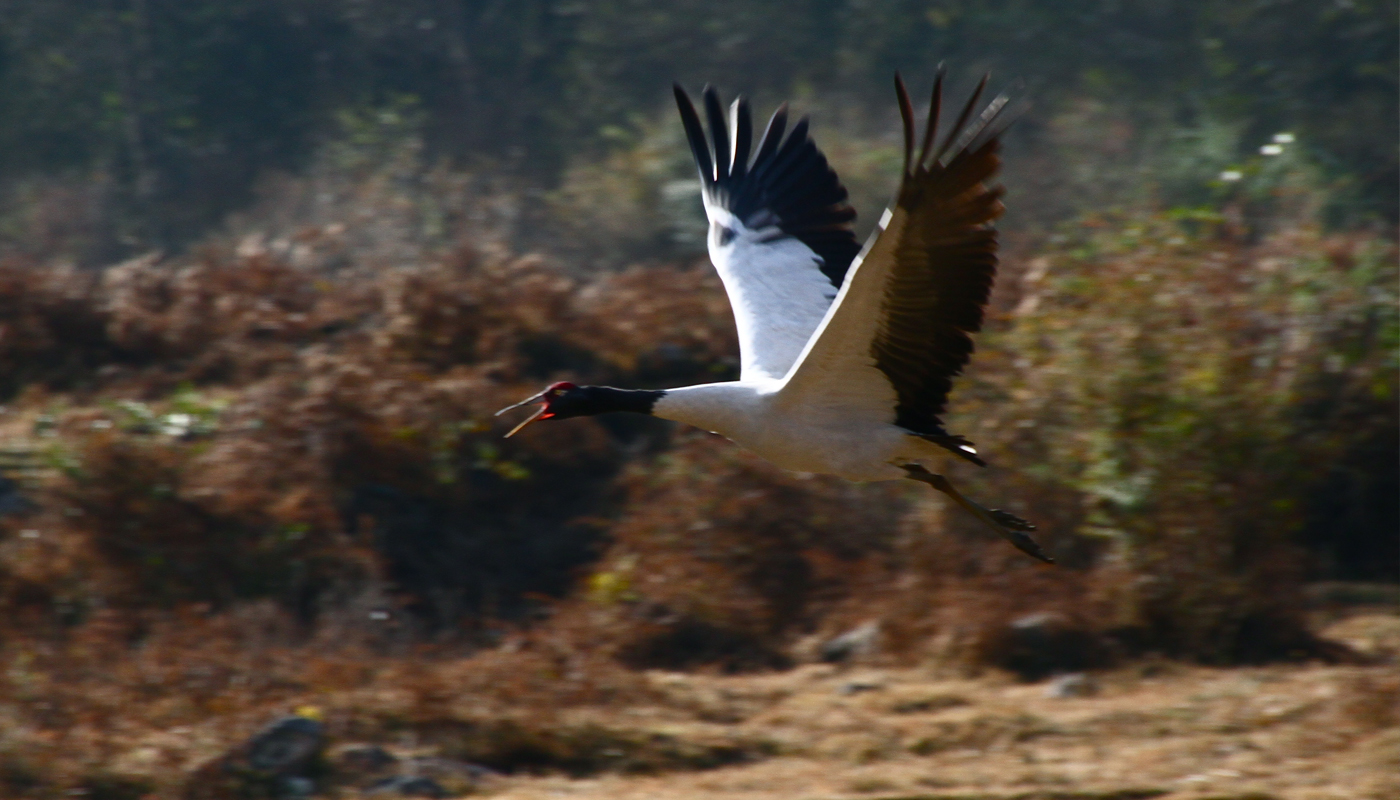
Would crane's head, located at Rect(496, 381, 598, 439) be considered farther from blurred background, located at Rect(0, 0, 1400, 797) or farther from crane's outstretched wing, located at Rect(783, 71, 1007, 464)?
blurred background, located at Rect(0, 0, 1400, 797)

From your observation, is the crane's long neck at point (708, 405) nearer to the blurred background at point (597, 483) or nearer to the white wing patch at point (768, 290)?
the white wing patch at point (768, 290)

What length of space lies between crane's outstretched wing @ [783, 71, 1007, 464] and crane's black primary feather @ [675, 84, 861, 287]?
1.71m

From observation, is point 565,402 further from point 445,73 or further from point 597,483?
point 445,73

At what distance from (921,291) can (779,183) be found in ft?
9.00

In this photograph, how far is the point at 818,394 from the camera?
562cm

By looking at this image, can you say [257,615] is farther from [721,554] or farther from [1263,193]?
[1263,193]

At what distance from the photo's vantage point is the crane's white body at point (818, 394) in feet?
16.4

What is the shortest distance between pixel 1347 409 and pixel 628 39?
578 inches

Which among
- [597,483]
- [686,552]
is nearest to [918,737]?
[686,552]

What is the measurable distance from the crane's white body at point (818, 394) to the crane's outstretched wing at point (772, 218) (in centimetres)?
8

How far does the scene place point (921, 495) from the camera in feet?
30.3

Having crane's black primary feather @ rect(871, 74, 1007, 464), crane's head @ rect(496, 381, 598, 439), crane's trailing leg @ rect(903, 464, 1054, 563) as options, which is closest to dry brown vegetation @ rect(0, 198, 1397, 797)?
crane's trailing leg @ rect(903, 464, 1054, 563)

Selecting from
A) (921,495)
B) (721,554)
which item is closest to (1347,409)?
(921,495)

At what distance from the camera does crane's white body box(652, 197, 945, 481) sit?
16.4 feet
